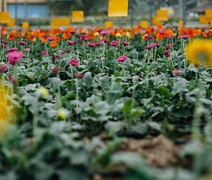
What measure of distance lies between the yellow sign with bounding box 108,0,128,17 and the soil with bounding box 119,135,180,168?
2203mm

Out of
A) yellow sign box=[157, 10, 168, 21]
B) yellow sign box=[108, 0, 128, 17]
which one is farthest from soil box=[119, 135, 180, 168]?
yellow sign box=[157, 10, 168, 21]

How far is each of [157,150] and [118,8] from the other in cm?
239

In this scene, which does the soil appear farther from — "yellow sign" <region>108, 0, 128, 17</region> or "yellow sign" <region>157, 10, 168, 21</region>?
"yellow sign" <region>157, 10, 168, 21</region>

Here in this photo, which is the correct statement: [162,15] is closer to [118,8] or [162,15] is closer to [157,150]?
[118,8]

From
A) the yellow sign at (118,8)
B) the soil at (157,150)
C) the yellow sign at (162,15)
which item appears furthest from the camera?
the yellow sign at (162,15)

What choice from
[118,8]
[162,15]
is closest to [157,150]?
[118,8]

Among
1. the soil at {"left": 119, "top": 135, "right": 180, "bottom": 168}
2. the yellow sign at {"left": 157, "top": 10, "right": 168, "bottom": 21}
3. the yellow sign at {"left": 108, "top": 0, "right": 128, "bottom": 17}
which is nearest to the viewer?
the soil at {"left": 119, "top": 135, "right": 180, "bottom": 168}

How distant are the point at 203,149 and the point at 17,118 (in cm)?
82

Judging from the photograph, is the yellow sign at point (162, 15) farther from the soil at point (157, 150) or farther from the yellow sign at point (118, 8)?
the soil at point (157, 150)

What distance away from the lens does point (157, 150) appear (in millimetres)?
1007

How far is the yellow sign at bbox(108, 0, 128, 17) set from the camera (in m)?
3.04

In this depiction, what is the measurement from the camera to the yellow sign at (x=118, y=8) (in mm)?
3039

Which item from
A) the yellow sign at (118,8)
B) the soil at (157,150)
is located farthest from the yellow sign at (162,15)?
the soil at (157,150)

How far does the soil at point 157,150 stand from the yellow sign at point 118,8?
220cm
